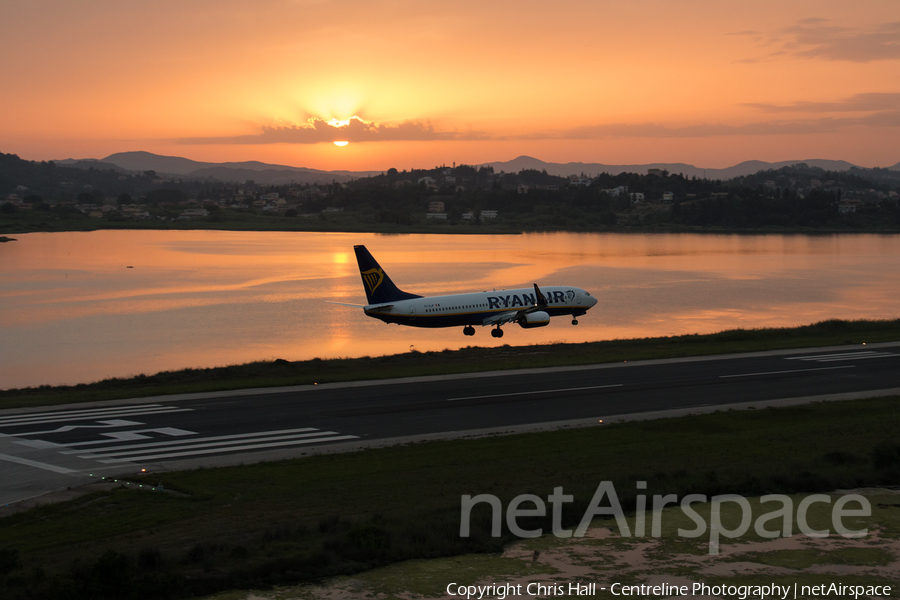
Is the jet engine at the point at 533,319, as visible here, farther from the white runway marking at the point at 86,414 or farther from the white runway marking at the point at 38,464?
the white runway marking at the point at 38,464

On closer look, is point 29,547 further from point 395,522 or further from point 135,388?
point 135,388

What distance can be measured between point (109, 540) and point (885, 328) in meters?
73.8

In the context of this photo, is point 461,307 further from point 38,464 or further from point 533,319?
point 38,464

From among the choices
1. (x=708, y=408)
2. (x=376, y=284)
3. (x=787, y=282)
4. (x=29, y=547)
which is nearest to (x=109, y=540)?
(x=29, y=547)

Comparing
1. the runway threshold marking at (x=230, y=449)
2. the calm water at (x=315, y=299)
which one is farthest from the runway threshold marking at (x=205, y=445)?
the calm water at (x=315, y=299)

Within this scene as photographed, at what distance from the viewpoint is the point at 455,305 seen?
7025 cm

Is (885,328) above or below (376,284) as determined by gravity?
below

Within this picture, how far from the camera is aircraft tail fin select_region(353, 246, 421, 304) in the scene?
68.2m

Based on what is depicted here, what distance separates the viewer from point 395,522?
2102 centimetres

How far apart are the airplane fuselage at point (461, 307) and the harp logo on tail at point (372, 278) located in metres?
1.68

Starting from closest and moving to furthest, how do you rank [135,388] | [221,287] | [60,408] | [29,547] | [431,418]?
[29,547] → [431,418] → [60,408] → [135,388] → [221,287]

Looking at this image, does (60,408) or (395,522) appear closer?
(395,522)

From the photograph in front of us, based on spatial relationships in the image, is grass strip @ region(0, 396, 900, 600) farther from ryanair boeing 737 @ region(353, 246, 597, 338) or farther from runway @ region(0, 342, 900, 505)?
ryanair boeing 737 @ region(353, 246, 597, 338)

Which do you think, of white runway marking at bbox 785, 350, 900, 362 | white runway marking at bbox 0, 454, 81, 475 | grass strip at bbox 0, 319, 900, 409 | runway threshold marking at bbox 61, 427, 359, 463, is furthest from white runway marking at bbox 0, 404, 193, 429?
white runway marking at bbox 785, 350, 900, 362
